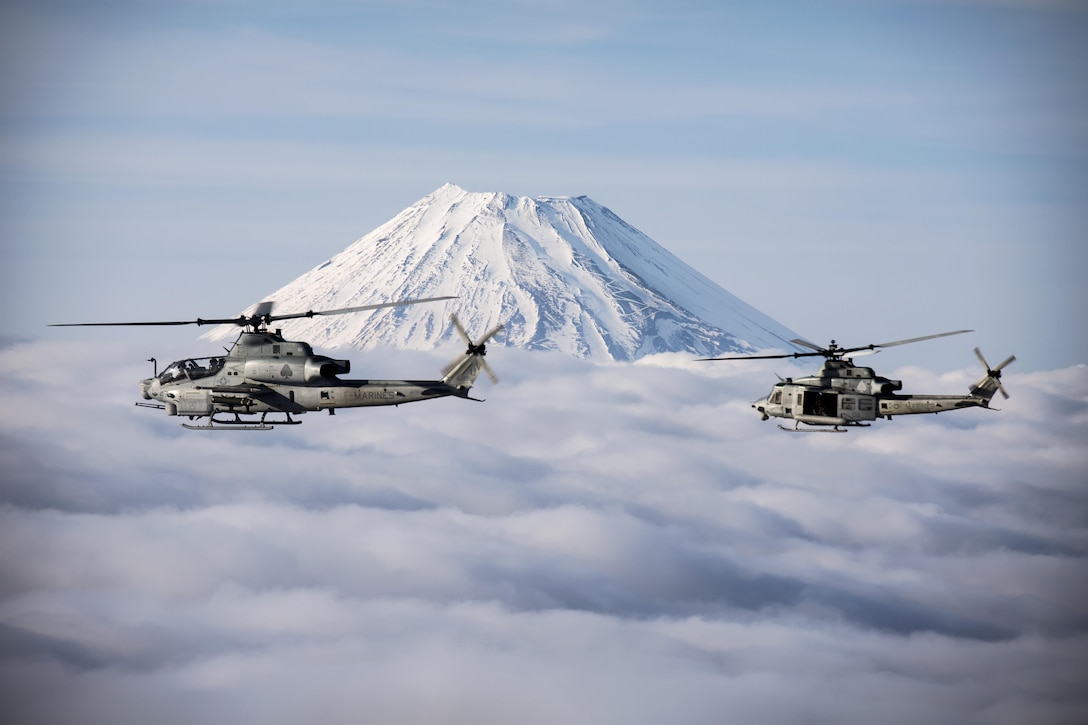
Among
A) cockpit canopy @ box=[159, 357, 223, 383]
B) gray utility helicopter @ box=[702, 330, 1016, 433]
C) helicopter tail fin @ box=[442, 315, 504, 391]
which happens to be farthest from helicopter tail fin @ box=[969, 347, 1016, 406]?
cockpit canopy @ box=[159, 357, 223, 383]

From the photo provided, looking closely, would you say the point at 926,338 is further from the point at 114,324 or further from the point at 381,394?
the point at 114,324

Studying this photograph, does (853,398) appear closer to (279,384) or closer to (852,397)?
(852,397)

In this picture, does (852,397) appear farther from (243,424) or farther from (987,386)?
(243,424)

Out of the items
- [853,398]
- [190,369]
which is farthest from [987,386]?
[190,369]

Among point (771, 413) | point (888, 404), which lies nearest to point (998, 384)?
point (888, 404)

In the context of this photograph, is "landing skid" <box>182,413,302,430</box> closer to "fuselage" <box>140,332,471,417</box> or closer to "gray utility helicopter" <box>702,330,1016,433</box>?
"fuselage" <box>140,332,471,417</box>

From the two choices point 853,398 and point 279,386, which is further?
point 853,398

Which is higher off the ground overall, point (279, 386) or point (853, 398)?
point (853, 398)

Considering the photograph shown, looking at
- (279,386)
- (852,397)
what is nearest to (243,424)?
(279,386)
